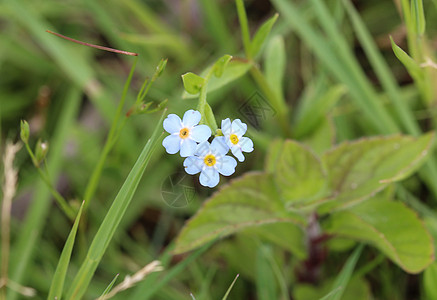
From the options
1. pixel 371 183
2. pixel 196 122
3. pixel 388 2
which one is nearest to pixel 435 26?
pixel 388 2

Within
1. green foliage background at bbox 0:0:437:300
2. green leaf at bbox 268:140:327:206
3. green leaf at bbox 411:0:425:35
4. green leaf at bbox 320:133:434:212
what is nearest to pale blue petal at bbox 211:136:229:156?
green foliage background at bbox 0:0:437:300

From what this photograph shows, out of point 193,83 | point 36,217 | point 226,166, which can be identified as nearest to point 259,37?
point 193,83

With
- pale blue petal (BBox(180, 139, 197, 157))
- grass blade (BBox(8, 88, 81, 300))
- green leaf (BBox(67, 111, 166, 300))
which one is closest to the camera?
pale blue petal (BBox(180, 139, 197, 157))

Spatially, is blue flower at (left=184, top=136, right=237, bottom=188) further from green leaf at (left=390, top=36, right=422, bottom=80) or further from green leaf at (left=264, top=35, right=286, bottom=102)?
green leaf at (left=264, top=35, right=286, bottom=102)

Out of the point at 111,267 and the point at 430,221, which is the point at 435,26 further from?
the point at 111,267

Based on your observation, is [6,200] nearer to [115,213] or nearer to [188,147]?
[115,213]
